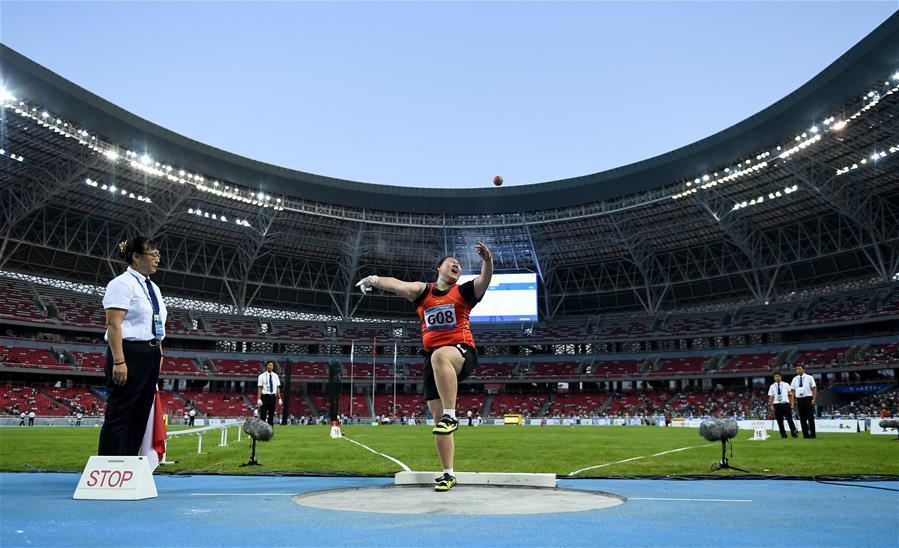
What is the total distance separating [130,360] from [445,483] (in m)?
3.34

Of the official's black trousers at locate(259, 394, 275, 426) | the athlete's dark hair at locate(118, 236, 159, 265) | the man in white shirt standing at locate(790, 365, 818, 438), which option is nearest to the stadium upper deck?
the man in white shirt standing at locate(790, 365, 818, 438)

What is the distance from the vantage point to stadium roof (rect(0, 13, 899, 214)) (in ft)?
123

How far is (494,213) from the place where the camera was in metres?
62.1

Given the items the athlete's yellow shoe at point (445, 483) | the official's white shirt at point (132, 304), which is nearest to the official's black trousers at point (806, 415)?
the athlete's yellow shoe at point (445, 483)

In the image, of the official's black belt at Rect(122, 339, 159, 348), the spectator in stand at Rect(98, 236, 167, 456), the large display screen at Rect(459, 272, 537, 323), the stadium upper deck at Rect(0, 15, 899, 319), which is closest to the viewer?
the spectator in stand at Rect(98, 236, 167, 456)

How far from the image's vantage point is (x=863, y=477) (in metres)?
8.16

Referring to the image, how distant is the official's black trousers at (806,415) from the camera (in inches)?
795

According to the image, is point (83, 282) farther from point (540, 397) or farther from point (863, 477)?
point (863, 477)

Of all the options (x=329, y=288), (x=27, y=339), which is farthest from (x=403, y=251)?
(x=27, y=339)

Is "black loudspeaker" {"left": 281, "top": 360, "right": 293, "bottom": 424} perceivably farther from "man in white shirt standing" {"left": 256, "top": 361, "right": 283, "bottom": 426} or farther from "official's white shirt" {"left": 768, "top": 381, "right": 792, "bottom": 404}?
"official's white shirt" {"left": 768, "top": 381, "right": 792, "bottom": 404}

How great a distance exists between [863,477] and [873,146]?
42.8 metres

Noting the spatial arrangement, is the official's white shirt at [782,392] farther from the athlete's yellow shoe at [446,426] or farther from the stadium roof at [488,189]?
the stadium roof at [488,189]

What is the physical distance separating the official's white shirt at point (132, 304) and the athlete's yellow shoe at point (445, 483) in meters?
3.21

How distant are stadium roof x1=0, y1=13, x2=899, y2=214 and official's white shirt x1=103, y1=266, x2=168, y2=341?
37.5 meters
